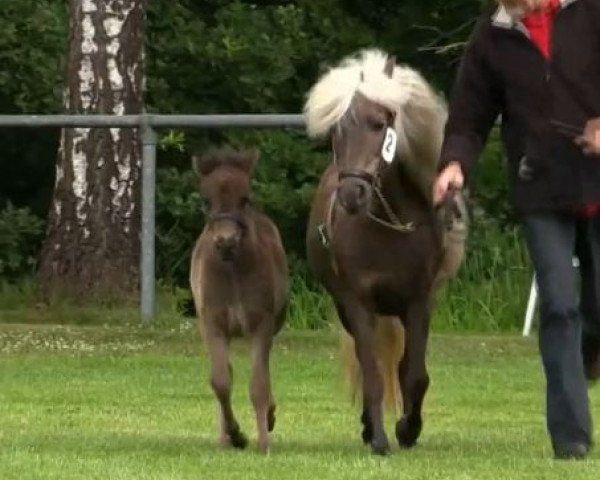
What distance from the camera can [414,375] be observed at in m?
10.3

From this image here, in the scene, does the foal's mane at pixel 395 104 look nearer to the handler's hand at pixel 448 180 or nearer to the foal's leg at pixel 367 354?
the handler's hand at pixel 448 180

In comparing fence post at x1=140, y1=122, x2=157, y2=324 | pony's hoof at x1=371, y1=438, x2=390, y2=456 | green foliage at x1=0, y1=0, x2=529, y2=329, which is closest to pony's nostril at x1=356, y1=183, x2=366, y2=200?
pony's hoof at x1=371, y1=438, x2=390, y2=456

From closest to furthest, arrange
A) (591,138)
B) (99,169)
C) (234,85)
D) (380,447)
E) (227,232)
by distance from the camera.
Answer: (591,138)
(380,447)
(227,232)
(99,169)
(234,85)

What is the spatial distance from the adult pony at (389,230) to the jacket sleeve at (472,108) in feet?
0.96

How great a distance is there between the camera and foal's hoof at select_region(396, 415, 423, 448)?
10.3 meters

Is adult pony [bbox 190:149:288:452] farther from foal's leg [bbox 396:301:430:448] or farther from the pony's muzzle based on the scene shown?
the pony's muzzle

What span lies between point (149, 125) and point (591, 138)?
6.95 meters

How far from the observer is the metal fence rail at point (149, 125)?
15531 mm

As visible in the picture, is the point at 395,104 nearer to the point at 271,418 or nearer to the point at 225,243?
the point at 225,243

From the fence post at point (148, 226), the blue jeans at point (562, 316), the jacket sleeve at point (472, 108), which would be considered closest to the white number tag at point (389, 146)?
Answer: the jacket sleeve at point (472, 108)

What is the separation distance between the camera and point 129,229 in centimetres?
1642

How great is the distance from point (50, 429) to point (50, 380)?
237 cm

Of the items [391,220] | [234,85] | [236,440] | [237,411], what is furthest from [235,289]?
[234,85]

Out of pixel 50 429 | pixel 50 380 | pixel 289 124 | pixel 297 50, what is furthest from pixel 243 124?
pixel 297 50
